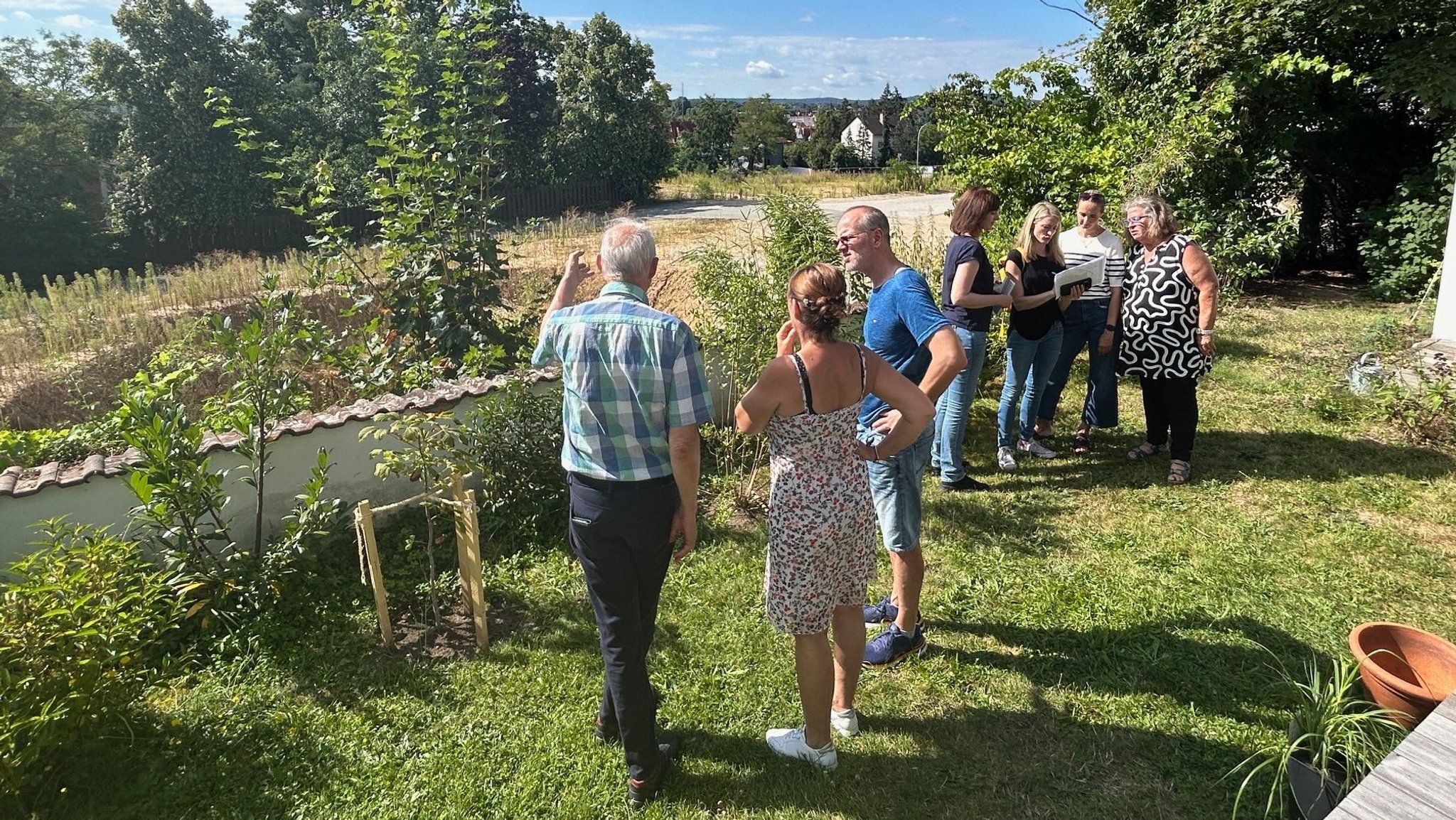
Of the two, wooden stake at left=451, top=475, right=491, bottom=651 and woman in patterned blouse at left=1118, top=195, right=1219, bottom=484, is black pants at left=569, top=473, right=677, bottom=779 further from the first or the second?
woman in patterned blouse at left=1118, top=195, right=1219, bottom=484

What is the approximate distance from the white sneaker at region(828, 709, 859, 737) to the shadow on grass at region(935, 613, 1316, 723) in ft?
2.26

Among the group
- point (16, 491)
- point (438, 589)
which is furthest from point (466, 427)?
point (16, 491)

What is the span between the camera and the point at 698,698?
306 centimetres

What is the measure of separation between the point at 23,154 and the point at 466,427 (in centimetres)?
2227

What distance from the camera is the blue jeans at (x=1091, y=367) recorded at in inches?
207

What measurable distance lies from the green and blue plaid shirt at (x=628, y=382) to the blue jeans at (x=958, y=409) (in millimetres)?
2535

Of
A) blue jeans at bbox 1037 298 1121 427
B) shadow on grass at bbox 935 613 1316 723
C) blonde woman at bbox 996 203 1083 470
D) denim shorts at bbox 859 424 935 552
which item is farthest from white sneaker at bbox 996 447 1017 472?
denim shorts at bbox 859 424 935 552

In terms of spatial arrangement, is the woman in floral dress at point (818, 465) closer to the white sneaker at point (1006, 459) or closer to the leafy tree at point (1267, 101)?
the white sneaker at point (1006, 459)

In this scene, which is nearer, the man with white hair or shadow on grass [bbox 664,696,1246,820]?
the man with white hair

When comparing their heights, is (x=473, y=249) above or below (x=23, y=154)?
below

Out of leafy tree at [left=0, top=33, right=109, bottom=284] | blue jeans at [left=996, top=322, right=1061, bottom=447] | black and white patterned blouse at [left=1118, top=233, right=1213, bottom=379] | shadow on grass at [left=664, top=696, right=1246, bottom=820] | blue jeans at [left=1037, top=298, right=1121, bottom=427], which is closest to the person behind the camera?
shadow on grass at [left=664, top=696, right=1246, bottom=820]

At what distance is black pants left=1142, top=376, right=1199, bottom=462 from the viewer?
4719 millimetres

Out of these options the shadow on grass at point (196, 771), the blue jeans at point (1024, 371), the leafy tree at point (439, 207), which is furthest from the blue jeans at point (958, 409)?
the shadow on grass at point (196, 771)

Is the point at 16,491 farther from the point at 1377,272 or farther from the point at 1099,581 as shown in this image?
the point at 1377,272
